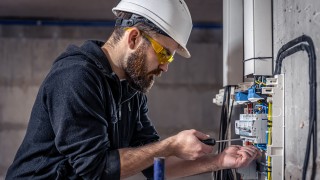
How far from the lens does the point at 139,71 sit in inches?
62.5

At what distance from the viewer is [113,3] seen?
344cm

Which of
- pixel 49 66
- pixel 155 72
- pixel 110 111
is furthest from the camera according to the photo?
pixel 49 66

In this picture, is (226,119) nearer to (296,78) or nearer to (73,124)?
(296,78)

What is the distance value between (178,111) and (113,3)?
1333mm

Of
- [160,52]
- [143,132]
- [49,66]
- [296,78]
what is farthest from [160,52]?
[49,66]

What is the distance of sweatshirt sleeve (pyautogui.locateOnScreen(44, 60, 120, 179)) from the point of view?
133 cm

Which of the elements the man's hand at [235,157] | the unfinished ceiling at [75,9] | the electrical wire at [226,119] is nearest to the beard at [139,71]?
the man's hand at [235,157]

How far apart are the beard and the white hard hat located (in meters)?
0.11

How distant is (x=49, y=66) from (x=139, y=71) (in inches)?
108

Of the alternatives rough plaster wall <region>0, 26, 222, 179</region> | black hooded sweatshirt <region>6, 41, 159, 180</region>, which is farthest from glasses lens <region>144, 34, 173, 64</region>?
rough plaster wall <region>0, 26, 222, 179</region>

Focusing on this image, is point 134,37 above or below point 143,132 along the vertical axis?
above

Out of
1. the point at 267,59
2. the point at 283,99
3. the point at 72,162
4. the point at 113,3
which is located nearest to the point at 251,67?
the point at 267,59

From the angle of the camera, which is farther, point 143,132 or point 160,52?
point 143,132

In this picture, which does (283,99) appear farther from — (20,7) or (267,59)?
(20,7)
